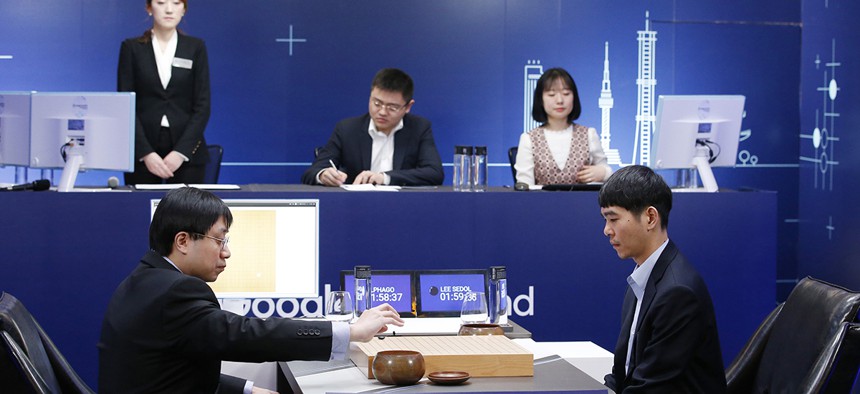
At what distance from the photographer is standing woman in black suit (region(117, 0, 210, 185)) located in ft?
18.6

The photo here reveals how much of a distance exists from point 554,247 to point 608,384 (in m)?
2.14

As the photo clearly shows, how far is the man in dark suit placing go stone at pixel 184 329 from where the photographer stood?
2500 millimetres

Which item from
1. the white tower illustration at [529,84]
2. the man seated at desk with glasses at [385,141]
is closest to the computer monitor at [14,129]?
the man seated at desk with glasses at [385,141]

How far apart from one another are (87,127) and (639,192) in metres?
3.03

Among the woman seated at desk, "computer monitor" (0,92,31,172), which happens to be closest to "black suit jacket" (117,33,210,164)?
"computer monitor" (0,92,31,172)

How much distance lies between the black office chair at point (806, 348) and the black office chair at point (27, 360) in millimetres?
1846

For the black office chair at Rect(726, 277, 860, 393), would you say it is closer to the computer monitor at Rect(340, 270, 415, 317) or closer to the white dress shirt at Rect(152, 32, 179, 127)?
the computer monitor at Rect(340, 270, 415, 317)

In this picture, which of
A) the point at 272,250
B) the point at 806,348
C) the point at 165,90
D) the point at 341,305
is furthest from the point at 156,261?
the point at 165,90

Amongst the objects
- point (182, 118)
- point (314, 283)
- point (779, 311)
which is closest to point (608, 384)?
point (779, 311)

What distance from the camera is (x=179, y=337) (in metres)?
2.51

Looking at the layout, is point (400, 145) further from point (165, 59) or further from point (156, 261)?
point (156, 261)

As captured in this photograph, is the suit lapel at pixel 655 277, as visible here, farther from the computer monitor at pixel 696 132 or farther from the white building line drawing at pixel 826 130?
the white building line drawing at pixel 826 130

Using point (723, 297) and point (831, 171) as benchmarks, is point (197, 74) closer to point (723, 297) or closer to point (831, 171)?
point (723, 297)

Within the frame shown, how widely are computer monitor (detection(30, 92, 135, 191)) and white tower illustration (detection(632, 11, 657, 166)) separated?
3.99m
